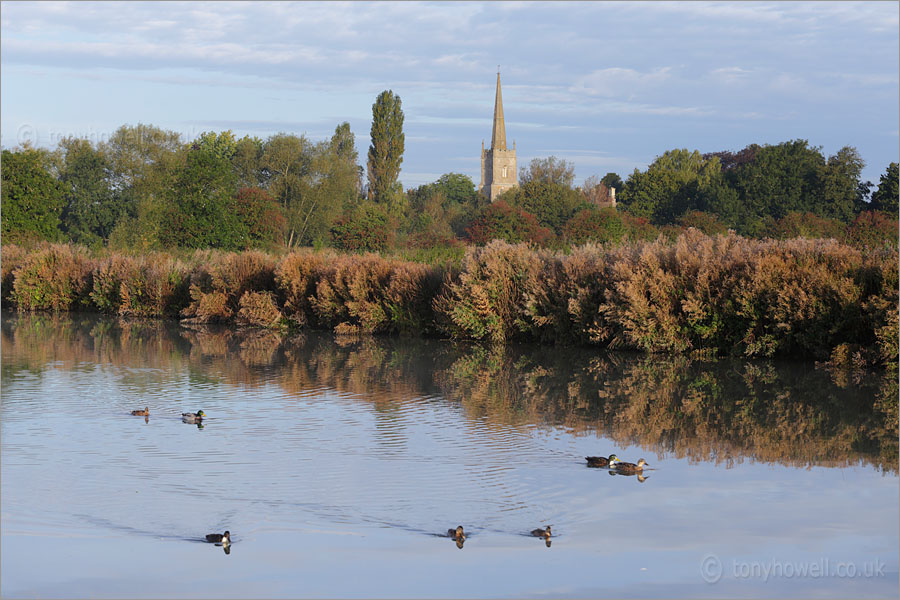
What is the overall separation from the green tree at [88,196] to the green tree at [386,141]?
2539 cm

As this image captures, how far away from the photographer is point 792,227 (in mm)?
53656

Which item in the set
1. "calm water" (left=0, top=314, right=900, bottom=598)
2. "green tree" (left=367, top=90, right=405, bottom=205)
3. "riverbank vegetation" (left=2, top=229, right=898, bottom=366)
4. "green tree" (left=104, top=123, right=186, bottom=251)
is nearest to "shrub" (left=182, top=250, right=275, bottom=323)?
"riverbank vegetation" (left=2, top=229, right=898, bottom=366)

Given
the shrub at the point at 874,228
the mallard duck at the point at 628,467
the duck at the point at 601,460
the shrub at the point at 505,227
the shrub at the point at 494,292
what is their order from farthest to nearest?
the shrub at the point at 505,227
the shrub at the point at 874,228
the shrub at the point at 494,292
the duck at the point at 601,460
the mallard duck at the point at 628,467

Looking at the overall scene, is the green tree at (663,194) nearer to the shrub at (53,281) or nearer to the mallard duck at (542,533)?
the shrub at (53,281)

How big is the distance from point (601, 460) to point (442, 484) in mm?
1721

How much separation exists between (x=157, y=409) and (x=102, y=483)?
172 inches

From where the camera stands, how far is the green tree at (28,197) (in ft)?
178

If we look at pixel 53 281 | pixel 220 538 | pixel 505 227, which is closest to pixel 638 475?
pixel 220 538

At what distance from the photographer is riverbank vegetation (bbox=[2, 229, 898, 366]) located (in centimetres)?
1722

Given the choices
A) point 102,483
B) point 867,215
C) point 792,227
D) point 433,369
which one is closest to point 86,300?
point 433,369

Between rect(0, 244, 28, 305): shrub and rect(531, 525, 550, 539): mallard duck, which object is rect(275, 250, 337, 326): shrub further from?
rect(531, 525, 550, 539): mallard duck

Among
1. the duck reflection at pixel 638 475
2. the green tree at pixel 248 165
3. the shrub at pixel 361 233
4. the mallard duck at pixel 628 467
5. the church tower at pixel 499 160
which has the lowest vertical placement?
the duck reflection at pixel 638 475

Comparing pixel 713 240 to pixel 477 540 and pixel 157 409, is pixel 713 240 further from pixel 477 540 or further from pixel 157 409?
pixel 477 540

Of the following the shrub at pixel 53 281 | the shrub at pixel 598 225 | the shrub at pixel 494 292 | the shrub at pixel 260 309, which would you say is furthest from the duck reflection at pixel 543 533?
the shrub at pixel 598 225
